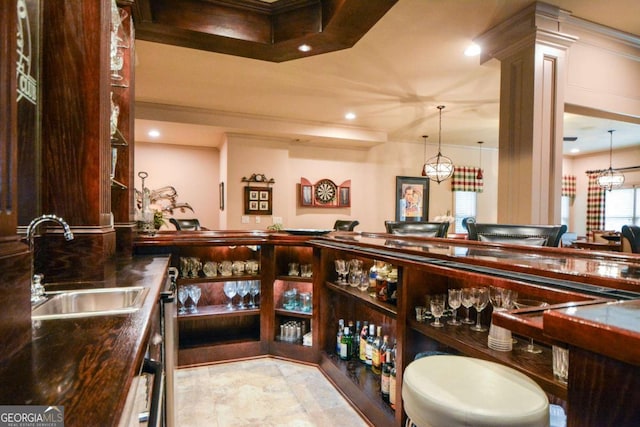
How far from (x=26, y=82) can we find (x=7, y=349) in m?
1.18

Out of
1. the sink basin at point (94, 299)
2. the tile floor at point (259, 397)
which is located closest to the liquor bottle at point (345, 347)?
the tile floor at point (259, 397)

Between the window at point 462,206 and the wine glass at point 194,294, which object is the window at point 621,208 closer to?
the window at point 462,206

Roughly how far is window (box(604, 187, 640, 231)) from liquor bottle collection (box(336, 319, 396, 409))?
8187mm

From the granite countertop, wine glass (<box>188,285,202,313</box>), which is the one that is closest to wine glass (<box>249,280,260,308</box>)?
wine glass (<box>188,285,202,313</box>)

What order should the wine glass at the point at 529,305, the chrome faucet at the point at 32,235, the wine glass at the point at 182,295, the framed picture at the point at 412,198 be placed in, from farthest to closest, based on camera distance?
1. the framed picture at the point at 412,198
2. the wine glass at the point at 182,295
3. the wine glass at the point at 529,305
4. the chrome faucet at the point at 32,235

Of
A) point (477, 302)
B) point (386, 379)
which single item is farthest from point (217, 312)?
point (477, 302)

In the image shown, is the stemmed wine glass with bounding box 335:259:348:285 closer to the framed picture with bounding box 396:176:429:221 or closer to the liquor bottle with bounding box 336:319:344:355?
the liquor bottle with bounding box 336:319:344:355

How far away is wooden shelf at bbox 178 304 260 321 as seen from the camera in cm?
268

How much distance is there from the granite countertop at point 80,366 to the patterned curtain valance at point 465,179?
7.18 meters

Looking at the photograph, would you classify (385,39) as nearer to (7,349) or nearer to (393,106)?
(393,106)

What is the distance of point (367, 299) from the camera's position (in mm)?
2027

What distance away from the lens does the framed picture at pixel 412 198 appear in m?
6.83

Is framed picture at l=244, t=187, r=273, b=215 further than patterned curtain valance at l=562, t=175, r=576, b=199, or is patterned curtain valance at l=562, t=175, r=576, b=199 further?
patterned curtain valance at l=562, t=175, r=576, b=199

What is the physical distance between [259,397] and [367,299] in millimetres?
1005
